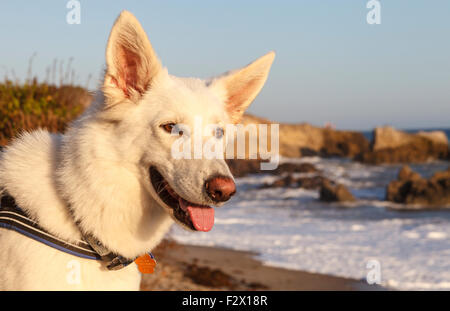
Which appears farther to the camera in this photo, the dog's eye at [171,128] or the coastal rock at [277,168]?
the coastal rock at [277,168]

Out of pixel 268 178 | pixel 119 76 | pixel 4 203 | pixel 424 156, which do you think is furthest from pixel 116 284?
pixel 424 156

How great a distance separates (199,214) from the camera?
2.79 meters

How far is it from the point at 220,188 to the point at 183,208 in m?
0.33

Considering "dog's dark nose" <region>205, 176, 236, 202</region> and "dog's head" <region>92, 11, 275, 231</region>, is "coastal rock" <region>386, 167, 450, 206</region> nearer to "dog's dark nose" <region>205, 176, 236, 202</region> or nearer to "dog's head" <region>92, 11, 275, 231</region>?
"dog's head" <region>92, 11, 275, 231</region>

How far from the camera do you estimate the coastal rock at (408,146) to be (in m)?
38.7

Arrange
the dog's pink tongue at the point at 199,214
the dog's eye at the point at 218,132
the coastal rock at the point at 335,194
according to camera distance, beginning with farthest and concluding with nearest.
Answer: the coastal rock at the point at 335,194, the dog's eye at the point at 218,132, the dog's pink tongue at the point at 199,214

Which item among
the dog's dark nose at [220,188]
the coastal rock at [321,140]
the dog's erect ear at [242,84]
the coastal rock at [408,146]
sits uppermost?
the dog's erect ear at [242,84]

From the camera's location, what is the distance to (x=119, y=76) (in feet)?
9.46

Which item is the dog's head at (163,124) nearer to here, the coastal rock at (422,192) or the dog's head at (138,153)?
the dog's head at (138,153)

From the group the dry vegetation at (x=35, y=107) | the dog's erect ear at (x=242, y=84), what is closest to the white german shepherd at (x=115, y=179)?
the dog's erect ear at (x=242, y=84)

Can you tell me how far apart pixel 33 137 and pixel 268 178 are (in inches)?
991

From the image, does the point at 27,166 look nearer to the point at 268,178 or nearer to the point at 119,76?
the point at 119,76

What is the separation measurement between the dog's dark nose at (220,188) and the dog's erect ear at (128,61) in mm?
843

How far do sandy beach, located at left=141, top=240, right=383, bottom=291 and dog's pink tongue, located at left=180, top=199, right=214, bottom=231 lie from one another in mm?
4167
